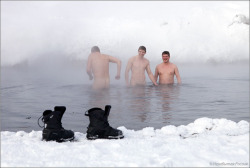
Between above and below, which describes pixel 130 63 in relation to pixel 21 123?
above

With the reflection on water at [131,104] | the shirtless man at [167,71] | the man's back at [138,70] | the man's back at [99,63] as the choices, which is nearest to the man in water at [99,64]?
the man's back at [99,63]

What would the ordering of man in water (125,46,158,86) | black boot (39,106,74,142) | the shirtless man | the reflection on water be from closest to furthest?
1. black boot (39,106,74,142)
2. the reflection on water
3. man in water (125,46,158,86)
4. the shirtless man

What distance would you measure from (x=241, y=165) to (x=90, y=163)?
4.46 feet

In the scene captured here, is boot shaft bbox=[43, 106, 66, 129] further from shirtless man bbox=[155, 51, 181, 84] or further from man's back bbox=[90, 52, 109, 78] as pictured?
shirtless man bbox=[155, 51, 181, 84]

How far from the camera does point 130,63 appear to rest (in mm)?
11156

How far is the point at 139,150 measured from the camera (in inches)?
148

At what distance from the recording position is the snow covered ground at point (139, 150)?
337cm

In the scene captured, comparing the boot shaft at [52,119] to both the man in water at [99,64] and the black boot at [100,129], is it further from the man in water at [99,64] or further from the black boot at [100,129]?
the man in water at [99,64]

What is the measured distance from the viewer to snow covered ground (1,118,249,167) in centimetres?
337

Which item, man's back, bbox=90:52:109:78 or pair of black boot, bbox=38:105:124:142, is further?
man's back, bbox=90:52:109:78

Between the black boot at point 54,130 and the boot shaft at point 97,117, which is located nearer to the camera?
the black boot at point 54,130

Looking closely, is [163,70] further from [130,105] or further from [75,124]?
[75,124]

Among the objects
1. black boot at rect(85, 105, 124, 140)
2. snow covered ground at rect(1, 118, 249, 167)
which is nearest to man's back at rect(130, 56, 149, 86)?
snow covered ground at rect(1, 118, 249, 167)

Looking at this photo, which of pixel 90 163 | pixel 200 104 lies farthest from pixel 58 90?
pixel 90 163
